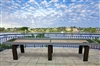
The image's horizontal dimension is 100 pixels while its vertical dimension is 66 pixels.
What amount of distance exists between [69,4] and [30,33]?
8.12 ft

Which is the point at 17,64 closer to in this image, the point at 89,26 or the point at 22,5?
the point at 22,5

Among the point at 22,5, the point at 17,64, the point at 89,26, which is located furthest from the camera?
the point at 22,5

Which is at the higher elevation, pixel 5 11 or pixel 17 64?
pixel 5 11

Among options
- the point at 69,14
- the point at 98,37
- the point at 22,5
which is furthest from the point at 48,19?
the point at 98,37

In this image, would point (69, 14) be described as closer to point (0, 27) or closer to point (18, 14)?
point (18, 14)

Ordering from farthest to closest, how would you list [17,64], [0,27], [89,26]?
[89,26]
[0,27]
[17,64]

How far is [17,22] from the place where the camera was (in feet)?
15.8

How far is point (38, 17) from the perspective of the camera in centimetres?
486

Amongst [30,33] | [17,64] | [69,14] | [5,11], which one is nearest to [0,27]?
[5,11]

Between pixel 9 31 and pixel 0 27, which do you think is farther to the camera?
pixel 9 31

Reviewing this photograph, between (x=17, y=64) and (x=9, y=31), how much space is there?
7.68 ft

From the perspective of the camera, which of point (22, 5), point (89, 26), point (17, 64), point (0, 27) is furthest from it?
point (22, 5)

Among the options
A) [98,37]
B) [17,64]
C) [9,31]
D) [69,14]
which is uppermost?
[69,14]

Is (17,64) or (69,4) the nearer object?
(17,64)
